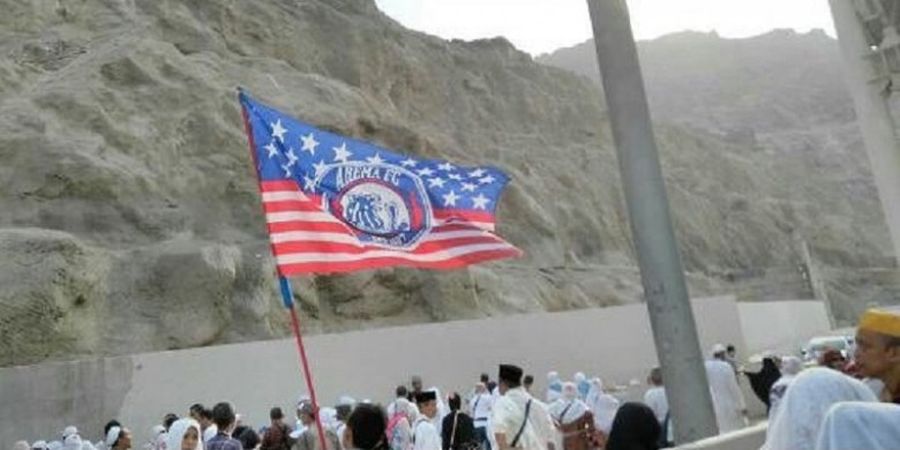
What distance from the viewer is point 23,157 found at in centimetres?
2561

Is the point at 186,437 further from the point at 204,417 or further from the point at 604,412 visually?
the point at 604,412

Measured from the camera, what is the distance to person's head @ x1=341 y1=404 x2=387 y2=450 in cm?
463

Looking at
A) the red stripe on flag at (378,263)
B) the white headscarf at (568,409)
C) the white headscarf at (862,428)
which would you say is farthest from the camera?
the white headscarf at (568,409)

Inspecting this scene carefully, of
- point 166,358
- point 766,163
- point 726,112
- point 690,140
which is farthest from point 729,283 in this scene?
point 726,112

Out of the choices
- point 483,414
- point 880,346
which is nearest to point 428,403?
point 483,414

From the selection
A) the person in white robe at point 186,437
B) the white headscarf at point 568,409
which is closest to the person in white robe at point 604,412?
the white headscarf at point 568,409

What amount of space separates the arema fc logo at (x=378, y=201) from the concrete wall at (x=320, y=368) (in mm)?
9870

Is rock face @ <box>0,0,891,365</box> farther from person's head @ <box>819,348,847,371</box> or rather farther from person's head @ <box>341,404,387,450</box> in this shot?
person's head @ <box>341,404,387,450</box>

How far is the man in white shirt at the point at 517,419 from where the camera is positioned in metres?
7.54

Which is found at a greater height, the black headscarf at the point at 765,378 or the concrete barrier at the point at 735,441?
the concrete barrier at the point at 735,441

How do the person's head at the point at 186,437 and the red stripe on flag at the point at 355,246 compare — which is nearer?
the red stripe on flag at the point at 355,246

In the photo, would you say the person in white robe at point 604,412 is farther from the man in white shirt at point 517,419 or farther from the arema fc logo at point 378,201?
the arema fc logo at point 378,201

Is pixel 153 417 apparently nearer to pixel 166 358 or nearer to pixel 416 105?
pixel 166 358

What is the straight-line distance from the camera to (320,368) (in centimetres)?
1889
